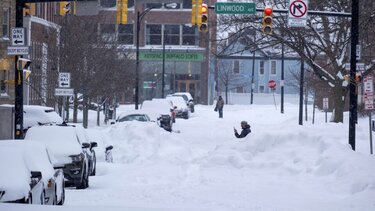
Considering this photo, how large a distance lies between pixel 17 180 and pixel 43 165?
1.60 m

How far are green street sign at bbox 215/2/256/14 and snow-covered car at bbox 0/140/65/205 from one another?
11729 millimetres

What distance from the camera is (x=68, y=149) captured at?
16.5 m

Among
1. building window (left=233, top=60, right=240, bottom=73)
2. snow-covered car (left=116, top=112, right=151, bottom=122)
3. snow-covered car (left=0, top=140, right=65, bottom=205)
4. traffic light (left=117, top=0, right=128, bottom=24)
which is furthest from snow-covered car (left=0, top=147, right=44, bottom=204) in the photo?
building window (left=233, top=60, right=240, bottom=73)

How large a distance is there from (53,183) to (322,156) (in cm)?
1024

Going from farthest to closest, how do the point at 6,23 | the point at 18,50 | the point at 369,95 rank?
the point at 6,23 < the point at 369,95 < the point at 18,50

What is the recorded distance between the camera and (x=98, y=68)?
111 feet

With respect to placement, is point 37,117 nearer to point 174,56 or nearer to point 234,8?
point 234,8

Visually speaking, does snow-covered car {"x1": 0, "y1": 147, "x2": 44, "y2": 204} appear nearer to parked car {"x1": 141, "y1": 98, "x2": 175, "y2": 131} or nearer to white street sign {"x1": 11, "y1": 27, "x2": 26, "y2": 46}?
white street sign {"x1": 11, "y1": 27, "x2": 26, "y2": 46}

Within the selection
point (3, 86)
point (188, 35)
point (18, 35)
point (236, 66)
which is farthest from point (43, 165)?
point (236, 66)

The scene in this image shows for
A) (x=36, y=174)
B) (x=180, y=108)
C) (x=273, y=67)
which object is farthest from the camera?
(x=273, y=67)

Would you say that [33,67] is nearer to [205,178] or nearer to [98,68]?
[98,68]

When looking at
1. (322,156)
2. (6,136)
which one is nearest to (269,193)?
(322,156)

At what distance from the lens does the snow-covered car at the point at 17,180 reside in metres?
10.0

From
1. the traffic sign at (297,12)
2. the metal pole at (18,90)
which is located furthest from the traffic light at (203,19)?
the metal pole at (18,90)
